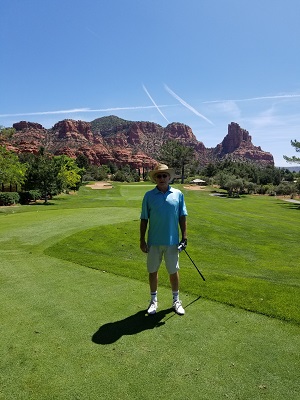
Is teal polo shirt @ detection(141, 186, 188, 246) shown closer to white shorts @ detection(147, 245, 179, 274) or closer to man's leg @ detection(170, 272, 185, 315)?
white shorts @ detection(147, 245, 179, 274)

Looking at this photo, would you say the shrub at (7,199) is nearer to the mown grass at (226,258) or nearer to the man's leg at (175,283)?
the mown grass at (226,258)

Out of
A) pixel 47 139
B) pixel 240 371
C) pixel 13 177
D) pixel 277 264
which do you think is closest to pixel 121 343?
pixel 240 371

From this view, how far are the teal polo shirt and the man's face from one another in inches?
3.1

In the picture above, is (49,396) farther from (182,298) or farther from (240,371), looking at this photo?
(182,298)

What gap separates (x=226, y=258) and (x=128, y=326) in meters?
6.79

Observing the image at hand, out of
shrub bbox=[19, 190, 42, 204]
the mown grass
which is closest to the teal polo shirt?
the mown grass

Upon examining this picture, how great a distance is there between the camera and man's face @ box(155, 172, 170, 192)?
515 cm

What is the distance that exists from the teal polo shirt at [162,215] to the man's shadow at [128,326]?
1.12 meters

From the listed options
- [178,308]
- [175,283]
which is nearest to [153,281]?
[175,283]

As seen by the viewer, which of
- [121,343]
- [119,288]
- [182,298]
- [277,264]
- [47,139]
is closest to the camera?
[121,343]

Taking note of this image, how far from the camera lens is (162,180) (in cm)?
516

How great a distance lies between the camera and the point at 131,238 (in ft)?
41.5

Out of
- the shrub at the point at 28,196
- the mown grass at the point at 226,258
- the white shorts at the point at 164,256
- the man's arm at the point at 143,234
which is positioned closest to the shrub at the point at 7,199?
the shrub at the point at 28,196

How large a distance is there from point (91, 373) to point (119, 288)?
2.57 metres
